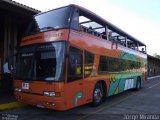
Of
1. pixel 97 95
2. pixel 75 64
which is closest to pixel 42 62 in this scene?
pixel 75 64

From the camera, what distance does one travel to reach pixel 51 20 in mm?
8867

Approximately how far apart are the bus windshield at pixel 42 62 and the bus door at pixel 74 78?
38 cm

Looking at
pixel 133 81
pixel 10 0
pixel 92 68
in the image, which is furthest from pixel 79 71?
pixel 133 81

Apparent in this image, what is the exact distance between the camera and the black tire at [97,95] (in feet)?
32.6

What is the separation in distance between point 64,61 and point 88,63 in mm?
1793

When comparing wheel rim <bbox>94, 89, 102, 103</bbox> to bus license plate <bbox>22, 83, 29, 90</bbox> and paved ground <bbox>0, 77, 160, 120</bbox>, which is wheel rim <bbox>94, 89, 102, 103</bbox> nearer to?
paved ground <bbox>0, 77, 160, 120</bbox>

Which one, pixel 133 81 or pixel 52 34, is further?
pixel 133 81

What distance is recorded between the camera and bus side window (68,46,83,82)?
26.2 feet

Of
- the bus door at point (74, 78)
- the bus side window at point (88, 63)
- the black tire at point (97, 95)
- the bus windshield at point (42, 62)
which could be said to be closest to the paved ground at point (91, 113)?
the black tire at point (97, 95)

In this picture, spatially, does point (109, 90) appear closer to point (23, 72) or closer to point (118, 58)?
point (118, 58)

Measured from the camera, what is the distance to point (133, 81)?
51.0ft

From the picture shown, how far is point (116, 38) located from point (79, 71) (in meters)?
5.05

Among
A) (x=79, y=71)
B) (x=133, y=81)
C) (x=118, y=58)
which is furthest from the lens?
(x=133, y=81)

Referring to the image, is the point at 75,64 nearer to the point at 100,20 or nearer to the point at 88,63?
the point at 88,63
